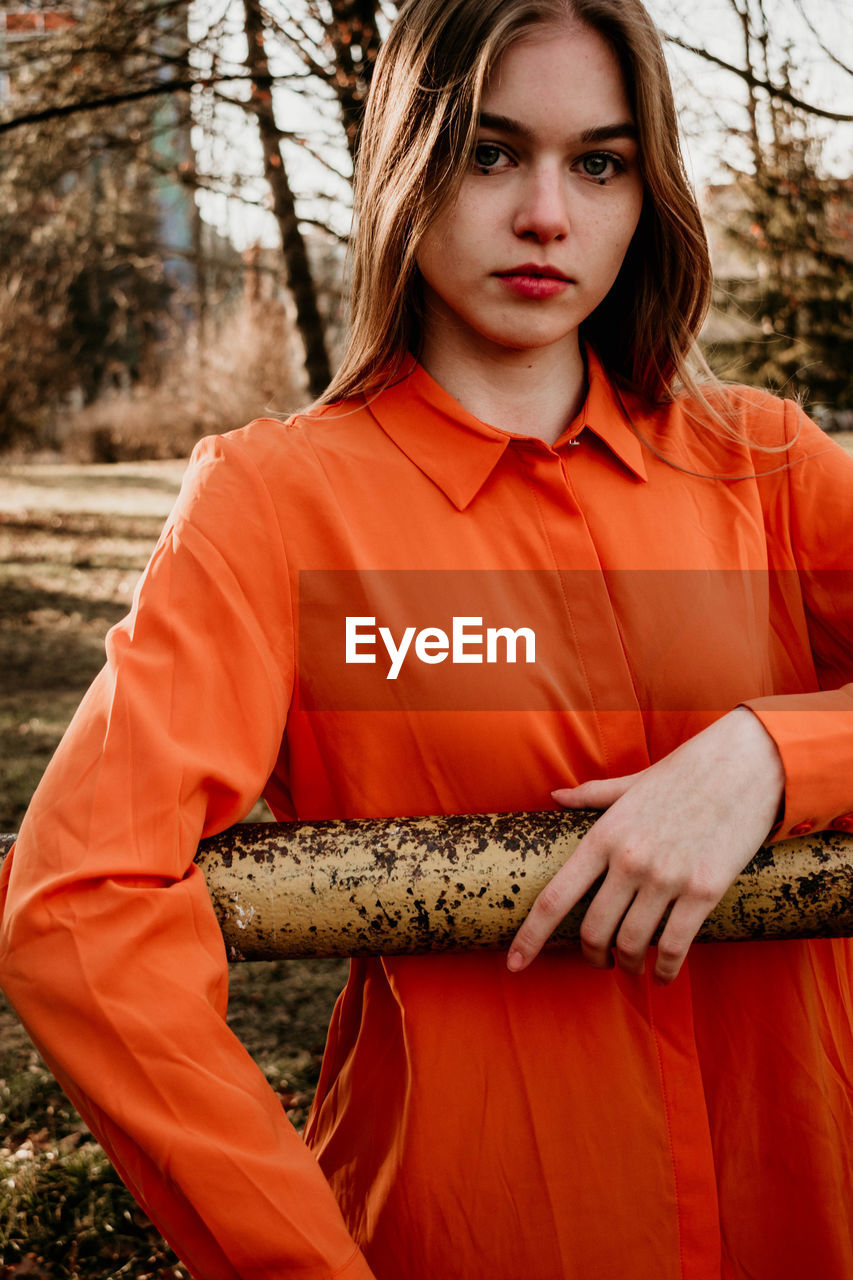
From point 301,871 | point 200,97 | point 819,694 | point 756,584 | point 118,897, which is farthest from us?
point 200,97

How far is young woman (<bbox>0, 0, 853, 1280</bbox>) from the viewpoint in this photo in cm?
113

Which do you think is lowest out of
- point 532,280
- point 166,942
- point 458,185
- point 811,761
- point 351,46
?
point 166,942

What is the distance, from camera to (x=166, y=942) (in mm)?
1103

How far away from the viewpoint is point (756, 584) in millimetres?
1467

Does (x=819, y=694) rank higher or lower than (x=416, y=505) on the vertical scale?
lower

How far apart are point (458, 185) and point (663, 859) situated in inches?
34.2

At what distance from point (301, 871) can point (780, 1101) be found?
0.68 metres

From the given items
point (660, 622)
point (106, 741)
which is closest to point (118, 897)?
point (106, 741)

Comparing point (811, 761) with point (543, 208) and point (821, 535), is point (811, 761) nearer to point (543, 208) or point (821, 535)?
point (821, 535)

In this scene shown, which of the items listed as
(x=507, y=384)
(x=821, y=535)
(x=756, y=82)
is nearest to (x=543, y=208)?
(x=507, y=384)

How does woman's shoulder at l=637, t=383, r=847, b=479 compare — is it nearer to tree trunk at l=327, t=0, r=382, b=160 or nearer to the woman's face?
the woman's face

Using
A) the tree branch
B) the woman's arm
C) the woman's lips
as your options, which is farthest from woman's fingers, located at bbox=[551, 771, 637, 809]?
the tree branch

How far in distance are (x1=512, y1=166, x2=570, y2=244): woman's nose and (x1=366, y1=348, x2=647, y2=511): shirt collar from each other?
0.24 metres

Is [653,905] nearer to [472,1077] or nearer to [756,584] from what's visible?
[472,1077]
